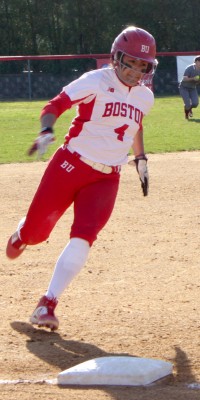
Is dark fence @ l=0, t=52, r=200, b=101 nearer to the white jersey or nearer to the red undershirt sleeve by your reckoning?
the white jersey

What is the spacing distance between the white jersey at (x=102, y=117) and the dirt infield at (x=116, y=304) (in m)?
1.03

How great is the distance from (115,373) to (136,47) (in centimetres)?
199

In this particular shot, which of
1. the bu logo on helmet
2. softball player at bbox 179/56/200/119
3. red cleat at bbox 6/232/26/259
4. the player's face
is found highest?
the bu logo on helmet

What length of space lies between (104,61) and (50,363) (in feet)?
90.6

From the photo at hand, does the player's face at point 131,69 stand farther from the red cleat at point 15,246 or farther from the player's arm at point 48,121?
the red cleat at point 15,246

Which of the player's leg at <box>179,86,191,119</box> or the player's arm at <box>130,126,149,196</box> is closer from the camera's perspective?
the player's arm at <box>130,126,149,196</box>

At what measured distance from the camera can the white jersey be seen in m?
5.13

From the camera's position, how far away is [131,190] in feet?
33.6

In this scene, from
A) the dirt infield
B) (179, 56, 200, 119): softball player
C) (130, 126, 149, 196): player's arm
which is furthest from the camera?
(179, 56, 200, 119): softball player

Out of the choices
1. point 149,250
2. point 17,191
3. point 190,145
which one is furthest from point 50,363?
point 190,145

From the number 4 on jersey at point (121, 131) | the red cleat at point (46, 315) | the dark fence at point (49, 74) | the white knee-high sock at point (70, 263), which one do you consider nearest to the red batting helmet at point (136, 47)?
the number 4 on jersey at point (121, 131)

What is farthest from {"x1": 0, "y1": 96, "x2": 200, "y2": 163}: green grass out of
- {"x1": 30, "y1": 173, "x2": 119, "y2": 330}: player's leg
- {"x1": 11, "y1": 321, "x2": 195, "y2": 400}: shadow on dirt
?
{"x1": 11, "y1": 321, "x2": 195, "y2": 400}: shadow on dirt

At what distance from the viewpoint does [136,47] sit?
5105 mm

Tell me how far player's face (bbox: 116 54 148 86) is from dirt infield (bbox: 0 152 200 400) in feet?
4.85
